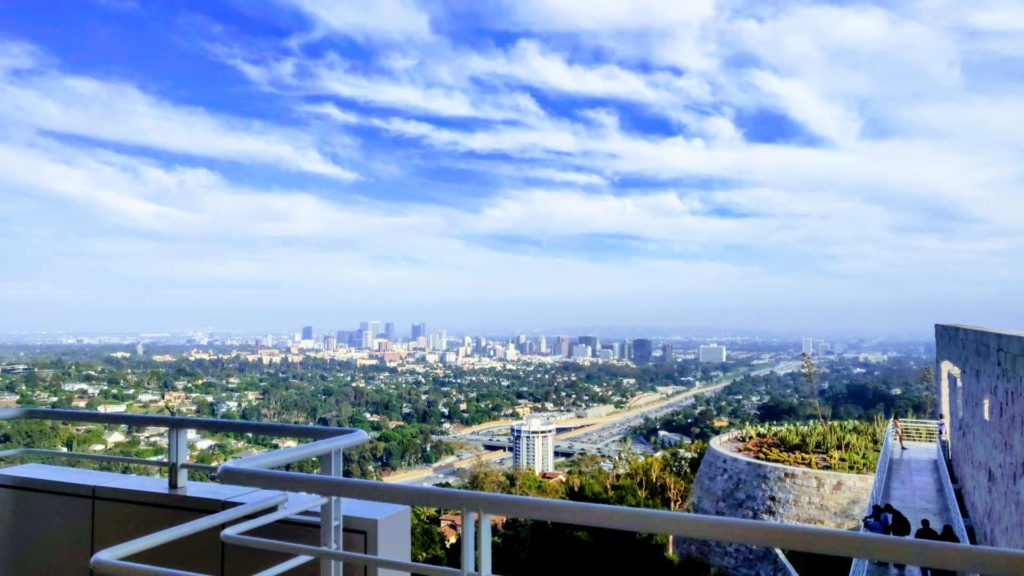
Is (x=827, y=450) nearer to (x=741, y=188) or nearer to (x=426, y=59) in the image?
(x=426, y=59)

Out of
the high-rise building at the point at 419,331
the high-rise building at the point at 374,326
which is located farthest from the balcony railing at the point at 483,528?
the high-rise building at the point at 419,331

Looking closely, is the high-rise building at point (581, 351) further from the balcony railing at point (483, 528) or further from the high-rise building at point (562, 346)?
the balcony railing at point (483, 528)

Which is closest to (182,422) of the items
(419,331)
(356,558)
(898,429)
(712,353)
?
(356,558)

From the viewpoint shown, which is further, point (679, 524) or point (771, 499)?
point (771, 499)

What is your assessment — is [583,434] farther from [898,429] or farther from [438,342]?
[438,342]

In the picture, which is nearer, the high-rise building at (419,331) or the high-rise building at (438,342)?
the high-rise building at (438,342)

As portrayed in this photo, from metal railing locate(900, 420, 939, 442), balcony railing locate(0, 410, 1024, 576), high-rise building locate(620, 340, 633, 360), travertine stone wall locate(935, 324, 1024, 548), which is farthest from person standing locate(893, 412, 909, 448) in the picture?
balcony railing locate(0, 410, 1024, 576)

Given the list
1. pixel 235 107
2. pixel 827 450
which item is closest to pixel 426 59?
pixel 235 107
